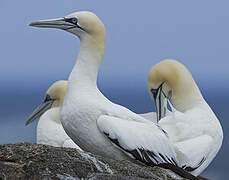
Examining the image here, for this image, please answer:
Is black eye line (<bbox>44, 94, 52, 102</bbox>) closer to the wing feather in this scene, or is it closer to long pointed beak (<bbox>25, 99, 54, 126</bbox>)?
long pointed beak (<bbox>25, 99, 54, 126</bbox>)

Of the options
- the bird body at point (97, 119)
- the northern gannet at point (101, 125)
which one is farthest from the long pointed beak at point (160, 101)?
the northern gannet at point (101, 125)

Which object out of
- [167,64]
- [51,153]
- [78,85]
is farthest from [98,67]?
[167,64]

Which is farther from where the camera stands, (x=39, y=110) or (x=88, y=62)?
(x=39, y=110)

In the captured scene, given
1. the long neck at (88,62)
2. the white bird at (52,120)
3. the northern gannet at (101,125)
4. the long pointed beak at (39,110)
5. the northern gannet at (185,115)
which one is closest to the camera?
the northern gannet at (101,125)

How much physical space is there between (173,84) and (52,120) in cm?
177

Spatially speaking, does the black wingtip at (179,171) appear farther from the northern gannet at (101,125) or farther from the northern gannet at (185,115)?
the northern gannet at (185,115)

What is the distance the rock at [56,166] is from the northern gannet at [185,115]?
264 cm

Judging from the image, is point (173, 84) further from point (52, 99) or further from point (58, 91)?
Result: point (52, 99)

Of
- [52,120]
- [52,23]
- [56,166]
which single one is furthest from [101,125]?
[52,120]

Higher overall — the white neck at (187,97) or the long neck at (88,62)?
the long neck at (88,62)

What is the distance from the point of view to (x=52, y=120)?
8.34 metres

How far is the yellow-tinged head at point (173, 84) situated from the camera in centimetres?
842

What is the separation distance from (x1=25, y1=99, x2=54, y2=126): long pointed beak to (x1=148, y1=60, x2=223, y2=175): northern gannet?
61.3 inches

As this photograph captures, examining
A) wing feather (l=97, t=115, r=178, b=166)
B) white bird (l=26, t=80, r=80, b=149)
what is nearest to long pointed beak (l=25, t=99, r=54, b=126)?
white bird (l=26, t=80, r=80, b=149)
